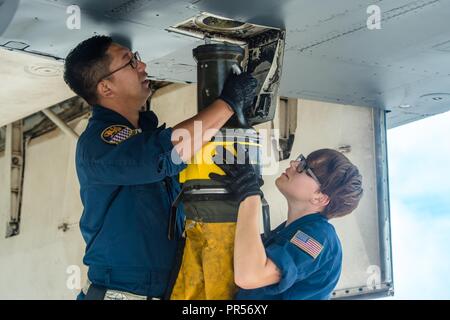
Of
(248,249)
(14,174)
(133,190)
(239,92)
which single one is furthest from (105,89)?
(14,174)

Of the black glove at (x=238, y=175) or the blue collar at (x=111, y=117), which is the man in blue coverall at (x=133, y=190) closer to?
the blue collar at (x=111, y=117)

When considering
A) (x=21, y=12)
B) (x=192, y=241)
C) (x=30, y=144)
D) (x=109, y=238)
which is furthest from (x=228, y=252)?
(x=30, y=144)

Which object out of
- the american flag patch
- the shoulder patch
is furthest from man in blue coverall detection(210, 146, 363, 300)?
the shoulder patch

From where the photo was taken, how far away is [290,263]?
3875mm

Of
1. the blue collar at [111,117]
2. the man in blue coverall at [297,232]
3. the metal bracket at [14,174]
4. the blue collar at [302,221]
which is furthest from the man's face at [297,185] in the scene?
the metal bracket at [14,174]

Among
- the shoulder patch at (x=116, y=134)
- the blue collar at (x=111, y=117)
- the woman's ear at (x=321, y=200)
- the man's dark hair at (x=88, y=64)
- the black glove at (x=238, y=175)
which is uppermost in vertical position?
the man's dark hair at (x=88, y=64)

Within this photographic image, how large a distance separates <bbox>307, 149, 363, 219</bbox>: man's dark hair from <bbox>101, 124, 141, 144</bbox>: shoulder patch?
1123mm

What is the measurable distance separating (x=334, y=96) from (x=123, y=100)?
1901 mm

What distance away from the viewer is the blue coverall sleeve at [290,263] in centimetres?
386

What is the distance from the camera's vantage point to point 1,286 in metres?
10.9

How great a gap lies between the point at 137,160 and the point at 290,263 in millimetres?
870

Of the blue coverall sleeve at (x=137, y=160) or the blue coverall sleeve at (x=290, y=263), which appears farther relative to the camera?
the blue coverall sleeve at (x=290, y=263)

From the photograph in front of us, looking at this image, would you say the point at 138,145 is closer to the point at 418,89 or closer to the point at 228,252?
the point at 228,252

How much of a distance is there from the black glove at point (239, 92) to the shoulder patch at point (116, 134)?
478mm
